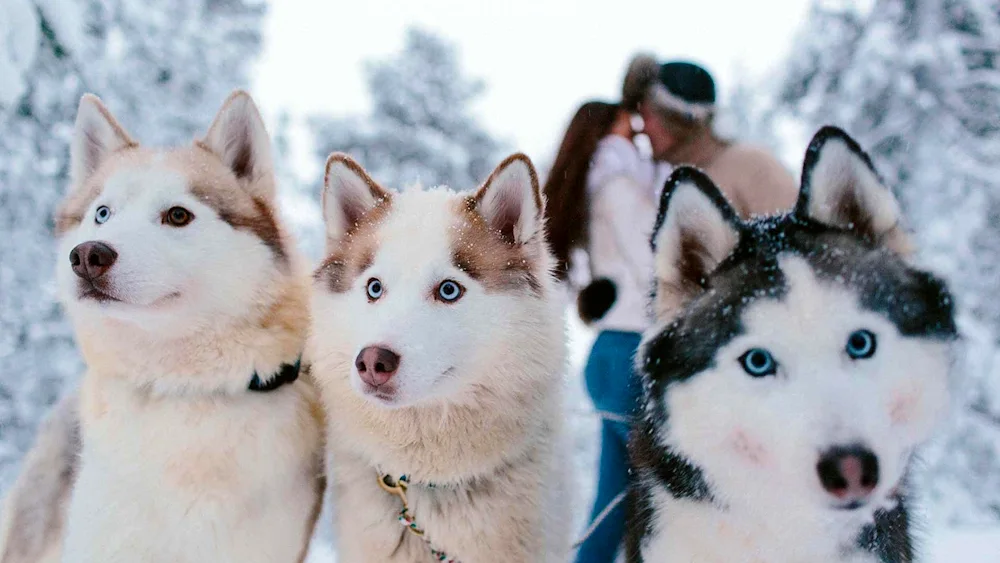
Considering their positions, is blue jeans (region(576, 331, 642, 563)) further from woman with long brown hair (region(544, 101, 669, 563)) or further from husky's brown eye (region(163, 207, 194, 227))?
husky's brown eye (region(163, 207, 194, 227))

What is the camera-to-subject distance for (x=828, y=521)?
5.13 feet

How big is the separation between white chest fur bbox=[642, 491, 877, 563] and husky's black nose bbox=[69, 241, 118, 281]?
181cm

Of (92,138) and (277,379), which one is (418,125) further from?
(277,379)

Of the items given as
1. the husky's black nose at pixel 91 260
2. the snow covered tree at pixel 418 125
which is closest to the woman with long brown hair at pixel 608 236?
the husky's black nose at pixel 91 260

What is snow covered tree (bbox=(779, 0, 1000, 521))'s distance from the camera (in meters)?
7.48

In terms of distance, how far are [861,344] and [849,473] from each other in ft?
1.03

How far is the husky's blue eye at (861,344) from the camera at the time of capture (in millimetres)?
1446

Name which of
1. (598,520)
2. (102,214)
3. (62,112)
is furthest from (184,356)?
(62,112)

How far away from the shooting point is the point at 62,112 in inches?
220

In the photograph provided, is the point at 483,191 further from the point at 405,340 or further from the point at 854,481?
the point at 854,481

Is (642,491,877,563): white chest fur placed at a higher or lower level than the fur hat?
lower

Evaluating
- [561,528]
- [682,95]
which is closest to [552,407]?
[561,528]

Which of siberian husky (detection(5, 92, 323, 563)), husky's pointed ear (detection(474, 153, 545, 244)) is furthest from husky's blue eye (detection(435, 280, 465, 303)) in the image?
siberian husky (detection(5, 92, 323, 563))

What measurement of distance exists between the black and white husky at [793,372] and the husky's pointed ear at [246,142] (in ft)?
5.39
